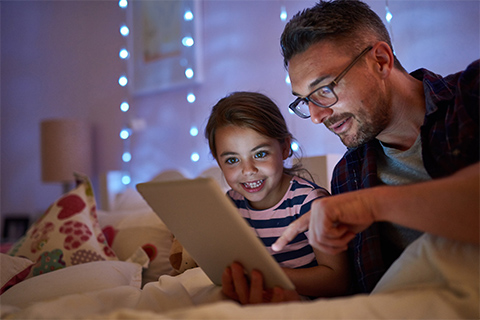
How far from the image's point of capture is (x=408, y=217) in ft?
2.64

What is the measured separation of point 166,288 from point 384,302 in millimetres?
482

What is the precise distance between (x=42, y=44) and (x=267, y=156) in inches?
132

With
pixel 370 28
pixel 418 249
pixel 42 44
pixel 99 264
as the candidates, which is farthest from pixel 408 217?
pixel 42 44

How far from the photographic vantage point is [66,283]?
4.16ft

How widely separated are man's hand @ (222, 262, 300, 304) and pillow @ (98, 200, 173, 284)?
0.71 metres

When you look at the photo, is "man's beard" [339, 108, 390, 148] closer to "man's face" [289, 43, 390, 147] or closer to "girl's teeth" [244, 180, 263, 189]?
"man's face" [289, 43, 390, 147]

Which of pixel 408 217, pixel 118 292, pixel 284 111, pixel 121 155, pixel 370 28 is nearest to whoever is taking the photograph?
pixel 408 217

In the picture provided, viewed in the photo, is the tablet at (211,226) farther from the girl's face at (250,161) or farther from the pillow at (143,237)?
the pillow at (143,237)

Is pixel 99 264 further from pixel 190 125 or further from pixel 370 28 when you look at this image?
pixel 190 125

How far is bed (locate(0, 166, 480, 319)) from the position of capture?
2.38 feet

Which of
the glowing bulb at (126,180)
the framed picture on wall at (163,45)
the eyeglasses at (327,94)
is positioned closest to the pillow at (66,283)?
the eyeglasses at (327,94)

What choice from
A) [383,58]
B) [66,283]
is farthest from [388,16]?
[66,283]

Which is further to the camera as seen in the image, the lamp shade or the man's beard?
the lamp shade

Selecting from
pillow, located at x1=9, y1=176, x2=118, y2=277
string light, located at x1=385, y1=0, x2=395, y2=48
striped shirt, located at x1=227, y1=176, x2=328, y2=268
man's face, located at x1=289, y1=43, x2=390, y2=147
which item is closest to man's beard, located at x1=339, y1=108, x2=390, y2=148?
man's face, located at x1=289, y1=43, x2=390, y2=147
